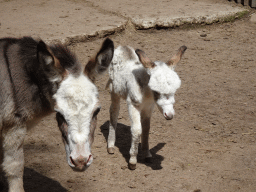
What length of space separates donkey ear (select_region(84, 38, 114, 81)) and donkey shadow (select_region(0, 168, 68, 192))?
158 cm

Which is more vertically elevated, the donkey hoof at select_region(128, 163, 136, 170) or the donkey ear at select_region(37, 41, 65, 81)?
the donkey ear at select_region(37, 41, 65, 81)

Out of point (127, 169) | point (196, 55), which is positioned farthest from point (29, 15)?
point (127, 169)

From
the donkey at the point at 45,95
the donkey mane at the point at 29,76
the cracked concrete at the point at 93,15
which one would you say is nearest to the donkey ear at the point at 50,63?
the donkey at the point at 45,95

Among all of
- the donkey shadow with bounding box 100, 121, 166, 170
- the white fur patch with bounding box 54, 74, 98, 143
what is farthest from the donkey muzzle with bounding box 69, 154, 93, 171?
the donkey shadow with bounding box 100, 121, 166, 170

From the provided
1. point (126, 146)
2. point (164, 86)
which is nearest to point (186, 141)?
point (126, 146)

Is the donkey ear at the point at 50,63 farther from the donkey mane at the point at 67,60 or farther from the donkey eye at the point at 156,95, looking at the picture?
the donkey eye at the point at 156,95

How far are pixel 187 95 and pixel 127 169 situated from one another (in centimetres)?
209

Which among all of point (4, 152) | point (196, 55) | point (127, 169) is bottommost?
point (127, 169)

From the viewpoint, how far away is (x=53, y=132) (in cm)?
472

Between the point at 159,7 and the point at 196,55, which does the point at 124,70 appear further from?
the point at 159,7

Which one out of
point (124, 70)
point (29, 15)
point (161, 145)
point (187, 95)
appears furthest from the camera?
point (29, 15)

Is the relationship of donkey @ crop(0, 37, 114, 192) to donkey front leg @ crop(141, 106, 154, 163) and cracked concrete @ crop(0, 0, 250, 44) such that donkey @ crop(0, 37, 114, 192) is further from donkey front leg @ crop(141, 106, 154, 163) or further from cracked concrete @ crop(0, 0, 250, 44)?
cracked concrete @ crop(0, 0, 250, 44)

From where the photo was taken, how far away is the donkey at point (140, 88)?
11.6ft

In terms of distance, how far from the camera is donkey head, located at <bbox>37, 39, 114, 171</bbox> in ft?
7.93
